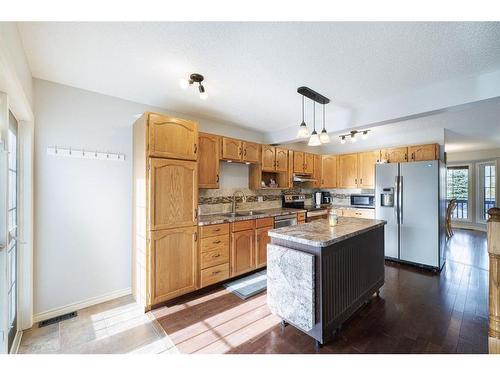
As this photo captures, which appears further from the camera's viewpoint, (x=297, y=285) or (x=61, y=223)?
(x=61, y=223)

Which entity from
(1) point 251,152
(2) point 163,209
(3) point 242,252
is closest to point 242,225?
(3) point 242,252

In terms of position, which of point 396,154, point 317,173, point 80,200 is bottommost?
point 80,200

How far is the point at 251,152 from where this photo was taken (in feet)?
12.3

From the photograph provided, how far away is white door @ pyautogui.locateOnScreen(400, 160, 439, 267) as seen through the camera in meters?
3.43

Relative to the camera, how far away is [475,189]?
6.71 m

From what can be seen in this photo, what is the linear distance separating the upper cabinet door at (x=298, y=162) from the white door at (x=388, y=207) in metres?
1.40

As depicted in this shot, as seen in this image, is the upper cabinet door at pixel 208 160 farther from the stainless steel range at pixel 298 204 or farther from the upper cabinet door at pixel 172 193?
the stainless steel range at pixel 298 204

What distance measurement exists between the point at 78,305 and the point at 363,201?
4.98 m

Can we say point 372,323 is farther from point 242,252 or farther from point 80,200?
point 80,200

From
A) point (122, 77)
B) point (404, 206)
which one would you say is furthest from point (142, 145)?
point (404, 206)

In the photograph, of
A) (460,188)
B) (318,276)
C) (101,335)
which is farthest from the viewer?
(460,188)
